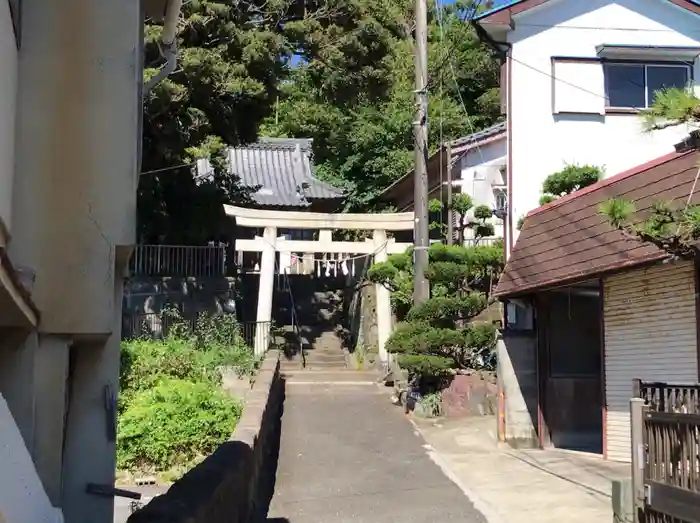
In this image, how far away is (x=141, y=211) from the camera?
2278 cm

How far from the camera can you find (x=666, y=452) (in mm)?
6945

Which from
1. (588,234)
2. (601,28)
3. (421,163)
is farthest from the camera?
(421,163)

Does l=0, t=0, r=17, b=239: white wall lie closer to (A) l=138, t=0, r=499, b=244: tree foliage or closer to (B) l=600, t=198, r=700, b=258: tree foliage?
(B) l=600, t=198, r=700, b=258: tree foliage

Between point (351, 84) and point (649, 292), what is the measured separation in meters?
10.8

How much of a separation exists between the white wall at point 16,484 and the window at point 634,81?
1490 cm

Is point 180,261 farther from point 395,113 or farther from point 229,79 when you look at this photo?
point 395,113

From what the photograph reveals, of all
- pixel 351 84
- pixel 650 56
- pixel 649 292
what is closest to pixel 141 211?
pixel 351 84

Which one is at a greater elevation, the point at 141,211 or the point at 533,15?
the point at 533,15

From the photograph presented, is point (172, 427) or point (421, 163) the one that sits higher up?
point (421, 163)

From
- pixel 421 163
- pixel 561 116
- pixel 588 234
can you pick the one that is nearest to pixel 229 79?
pixel 421 163

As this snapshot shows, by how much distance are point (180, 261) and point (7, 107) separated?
19.5 meters

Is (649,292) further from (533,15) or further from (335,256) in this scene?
(335,256)

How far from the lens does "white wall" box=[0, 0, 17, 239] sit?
4203 mm

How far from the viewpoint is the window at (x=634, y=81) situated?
632 inches
